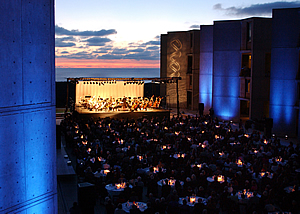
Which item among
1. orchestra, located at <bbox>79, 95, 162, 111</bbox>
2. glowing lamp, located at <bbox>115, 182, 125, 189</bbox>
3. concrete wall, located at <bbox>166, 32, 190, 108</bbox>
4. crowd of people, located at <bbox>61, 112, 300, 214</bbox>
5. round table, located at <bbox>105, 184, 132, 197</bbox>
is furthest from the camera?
concrete wall, located at <bbox>166, 32, 190, 108</bbox>

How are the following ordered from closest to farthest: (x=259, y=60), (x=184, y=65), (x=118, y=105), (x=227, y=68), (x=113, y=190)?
(x=113, y=190)
(x=259, y=60)
(x=227, y=68)
(x=118, y=105)
(x=184, y=65)

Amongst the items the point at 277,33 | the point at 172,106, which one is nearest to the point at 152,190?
the point at 277,33

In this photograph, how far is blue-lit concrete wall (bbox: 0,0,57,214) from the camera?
5543mm

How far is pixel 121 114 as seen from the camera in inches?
1081

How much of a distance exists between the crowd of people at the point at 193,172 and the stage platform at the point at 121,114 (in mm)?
7534

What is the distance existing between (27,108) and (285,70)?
66.4 ft

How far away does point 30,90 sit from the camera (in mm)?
5961

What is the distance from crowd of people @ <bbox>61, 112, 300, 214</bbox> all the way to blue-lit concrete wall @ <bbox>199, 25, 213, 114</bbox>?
45.3 ft

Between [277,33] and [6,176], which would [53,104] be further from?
[277,33]

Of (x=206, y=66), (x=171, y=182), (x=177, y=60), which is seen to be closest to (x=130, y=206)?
(x=171, y=182)

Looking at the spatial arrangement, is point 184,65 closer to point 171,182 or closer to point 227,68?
point 227,68

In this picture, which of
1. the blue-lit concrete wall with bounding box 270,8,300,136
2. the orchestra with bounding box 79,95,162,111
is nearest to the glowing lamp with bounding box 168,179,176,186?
the blue-lit concrete wall with bounding box 270,8,300,136

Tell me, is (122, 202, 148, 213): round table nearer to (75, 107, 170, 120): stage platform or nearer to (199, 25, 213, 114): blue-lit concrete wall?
(75, 107, 170, 120): stage platform

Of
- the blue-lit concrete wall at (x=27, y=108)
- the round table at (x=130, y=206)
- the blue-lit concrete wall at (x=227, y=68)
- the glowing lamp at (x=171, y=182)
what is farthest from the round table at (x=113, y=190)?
the blue-lit concrete wall at (x=227, y=68)
